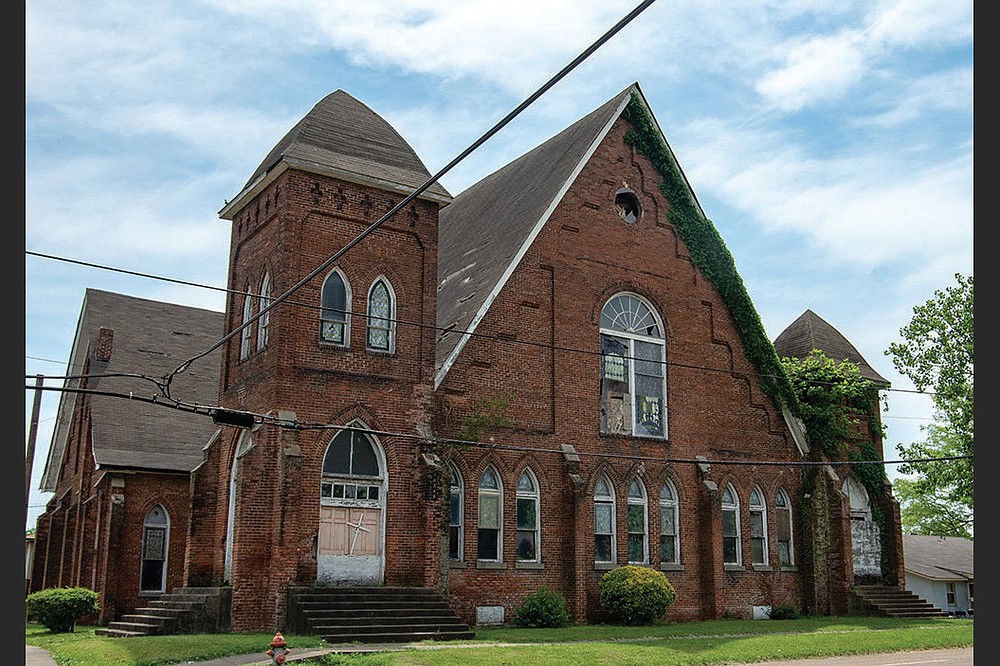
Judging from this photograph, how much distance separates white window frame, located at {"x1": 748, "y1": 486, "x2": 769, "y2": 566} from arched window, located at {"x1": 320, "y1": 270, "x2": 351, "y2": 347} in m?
12.8

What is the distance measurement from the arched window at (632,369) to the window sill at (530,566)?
3882 mm

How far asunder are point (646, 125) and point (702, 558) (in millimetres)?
11973

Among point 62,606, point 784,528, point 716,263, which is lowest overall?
point 62,606

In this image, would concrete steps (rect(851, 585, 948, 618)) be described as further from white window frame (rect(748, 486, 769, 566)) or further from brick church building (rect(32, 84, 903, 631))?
white window frame (rect(748, 486, 769, 566))

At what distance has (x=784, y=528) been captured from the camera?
28281 millimetres

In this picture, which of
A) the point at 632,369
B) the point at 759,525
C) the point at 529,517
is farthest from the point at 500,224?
the point at 759,525

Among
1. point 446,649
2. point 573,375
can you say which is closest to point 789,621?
point 573,375

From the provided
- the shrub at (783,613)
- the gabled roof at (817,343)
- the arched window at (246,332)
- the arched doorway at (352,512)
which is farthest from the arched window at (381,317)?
the gabled roof at (817,343)

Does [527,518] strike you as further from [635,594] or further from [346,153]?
[346,153]

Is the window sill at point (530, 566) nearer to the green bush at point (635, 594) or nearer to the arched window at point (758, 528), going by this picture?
the green bush at point (635, 594)

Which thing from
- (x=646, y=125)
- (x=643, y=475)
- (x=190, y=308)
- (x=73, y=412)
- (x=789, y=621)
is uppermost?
(x=646, y=125)

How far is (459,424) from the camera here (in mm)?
22781

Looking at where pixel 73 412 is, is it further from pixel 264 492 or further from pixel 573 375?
pixel 573 375

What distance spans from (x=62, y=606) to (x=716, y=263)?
19011 millimetres
